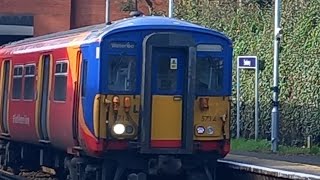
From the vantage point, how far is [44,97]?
805 inches

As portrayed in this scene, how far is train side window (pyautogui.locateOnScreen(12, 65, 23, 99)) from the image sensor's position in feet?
74.5

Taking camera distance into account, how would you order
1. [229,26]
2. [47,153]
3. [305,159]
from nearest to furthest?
1. [47,153]
2. [305,159]
3. [229,26]

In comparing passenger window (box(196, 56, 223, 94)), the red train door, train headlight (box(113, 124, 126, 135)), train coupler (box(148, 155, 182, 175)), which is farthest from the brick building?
train headlight (box(113, 124, 126, 135))

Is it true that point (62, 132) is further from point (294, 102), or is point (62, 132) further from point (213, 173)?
point (294, 102)

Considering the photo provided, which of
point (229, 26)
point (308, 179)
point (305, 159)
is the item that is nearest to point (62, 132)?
point (308, 179)

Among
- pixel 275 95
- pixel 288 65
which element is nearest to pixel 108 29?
pixel 275 95

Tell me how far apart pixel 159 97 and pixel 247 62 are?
1059 cm

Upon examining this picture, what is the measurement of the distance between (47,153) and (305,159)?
5.90 m

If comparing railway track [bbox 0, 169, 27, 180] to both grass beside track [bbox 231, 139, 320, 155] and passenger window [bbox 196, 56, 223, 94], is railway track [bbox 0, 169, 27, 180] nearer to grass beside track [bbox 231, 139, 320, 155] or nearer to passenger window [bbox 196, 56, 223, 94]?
grass beside track [bbox 231, 139, 320, 155]

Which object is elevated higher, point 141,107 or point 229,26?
point 229,26

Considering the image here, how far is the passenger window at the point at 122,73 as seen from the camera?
1730 centimetres

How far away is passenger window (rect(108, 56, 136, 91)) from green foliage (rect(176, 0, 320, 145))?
9.93 meters

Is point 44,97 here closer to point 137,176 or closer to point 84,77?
point 84,77

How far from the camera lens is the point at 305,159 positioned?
78.4 ft
